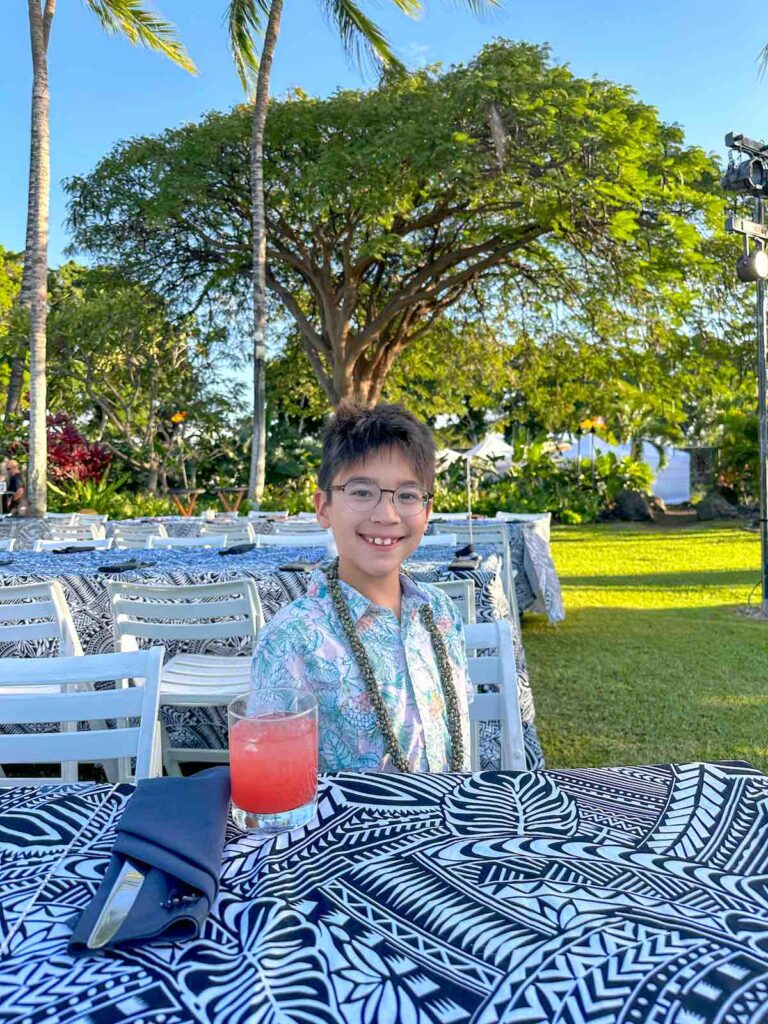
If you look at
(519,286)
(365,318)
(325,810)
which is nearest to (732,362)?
(519,286)

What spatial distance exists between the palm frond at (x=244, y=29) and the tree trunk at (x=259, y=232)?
2.40 feet

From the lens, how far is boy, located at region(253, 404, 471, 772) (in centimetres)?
131

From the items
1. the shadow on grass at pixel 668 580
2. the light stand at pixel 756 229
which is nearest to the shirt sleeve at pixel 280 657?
the light stand at pixel 756 229

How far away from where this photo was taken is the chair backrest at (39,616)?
282 cm

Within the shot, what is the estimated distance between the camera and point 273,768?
3.06 feet

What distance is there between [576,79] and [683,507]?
14382 mm

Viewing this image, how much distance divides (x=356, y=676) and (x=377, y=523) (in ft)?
0.98

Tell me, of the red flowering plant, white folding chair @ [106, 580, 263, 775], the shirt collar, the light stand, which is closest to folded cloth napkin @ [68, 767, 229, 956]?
the shirt collar

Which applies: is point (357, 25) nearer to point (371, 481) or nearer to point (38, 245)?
point (38, 245)

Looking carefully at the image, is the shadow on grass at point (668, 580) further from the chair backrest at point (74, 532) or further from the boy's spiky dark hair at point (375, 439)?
the boy's spiky dark hair at point (375, 439)

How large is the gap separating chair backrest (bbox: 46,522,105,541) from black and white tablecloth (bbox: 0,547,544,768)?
3469 millimetres

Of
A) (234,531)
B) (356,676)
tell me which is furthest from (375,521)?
(234,531)

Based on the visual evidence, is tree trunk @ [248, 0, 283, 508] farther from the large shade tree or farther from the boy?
the boy

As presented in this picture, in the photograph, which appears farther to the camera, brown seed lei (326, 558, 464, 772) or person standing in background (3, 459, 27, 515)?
person standing in background (3, 459, 27, 515)
